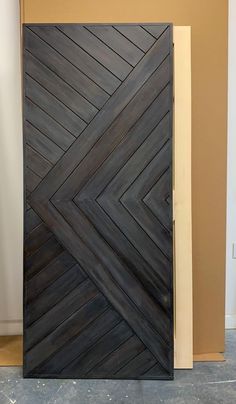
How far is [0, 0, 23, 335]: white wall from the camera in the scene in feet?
7.91

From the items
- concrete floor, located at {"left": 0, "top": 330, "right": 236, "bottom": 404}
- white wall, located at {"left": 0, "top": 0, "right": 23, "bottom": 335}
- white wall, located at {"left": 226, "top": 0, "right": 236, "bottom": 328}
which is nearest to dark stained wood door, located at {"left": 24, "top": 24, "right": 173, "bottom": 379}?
concrete floor, located at {"left": 0, "top": 330, "right": 236, "bottom": 404}

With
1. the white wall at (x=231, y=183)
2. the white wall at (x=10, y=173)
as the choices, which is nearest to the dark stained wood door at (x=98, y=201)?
the white wall at (x=10, y=173)

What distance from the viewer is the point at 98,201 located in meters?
2.04

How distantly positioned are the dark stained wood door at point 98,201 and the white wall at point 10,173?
46 cm

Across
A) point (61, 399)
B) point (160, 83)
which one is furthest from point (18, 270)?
point (160, 83)

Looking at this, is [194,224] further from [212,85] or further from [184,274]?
[212,85]

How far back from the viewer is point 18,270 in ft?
8.48

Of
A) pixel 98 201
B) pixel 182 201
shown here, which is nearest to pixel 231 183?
pixel 182 201

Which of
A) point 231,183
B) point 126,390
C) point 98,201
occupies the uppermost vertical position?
point 231,183

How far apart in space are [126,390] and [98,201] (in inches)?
39.2

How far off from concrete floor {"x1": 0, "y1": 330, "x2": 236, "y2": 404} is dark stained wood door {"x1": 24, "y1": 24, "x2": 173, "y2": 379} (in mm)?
62

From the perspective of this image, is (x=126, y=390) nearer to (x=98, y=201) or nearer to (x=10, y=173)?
(x=98, y=201)

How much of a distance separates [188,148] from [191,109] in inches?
9.9

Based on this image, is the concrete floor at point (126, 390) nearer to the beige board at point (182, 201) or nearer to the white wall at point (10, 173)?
the beige board at point (182, 201)
